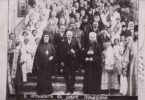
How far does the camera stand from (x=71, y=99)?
835 mm

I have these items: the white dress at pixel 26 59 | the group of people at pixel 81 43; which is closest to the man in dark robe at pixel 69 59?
the group of people at pixel 81 43

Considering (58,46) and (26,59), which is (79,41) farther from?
(26,59)

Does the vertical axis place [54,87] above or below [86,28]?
below

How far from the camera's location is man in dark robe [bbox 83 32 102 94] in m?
0.83

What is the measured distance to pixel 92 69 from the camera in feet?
2.74

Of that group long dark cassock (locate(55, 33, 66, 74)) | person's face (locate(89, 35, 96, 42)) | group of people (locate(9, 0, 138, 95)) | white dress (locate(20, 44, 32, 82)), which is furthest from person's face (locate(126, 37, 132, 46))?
white dress (locate(20, 44, 32, 82))

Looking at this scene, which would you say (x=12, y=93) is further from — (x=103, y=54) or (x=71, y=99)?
(x=103, y=54)

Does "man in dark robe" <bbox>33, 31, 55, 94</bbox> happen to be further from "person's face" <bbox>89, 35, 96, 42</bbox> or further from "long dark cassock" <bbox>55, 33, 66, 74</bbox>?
"person's face" <bbox>89, 35, 96, 42</bbox>

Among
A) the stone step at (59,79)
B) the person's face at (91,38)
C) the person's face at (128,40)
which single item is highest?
the person's face at (91,38)

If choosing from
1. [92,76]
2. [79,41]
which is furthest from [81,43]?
[92,76]

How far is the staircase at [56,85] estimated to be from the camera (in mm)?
833

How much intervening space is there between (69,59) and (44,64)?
9 centimetres

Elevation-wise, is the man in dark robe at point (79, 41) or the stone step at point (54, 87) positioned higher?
the man in dark robe at point (79, 41)

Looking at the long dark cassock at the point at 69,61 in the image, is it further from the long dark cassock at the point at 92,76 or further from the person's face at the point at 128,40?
the person's face at the point at 128,40
